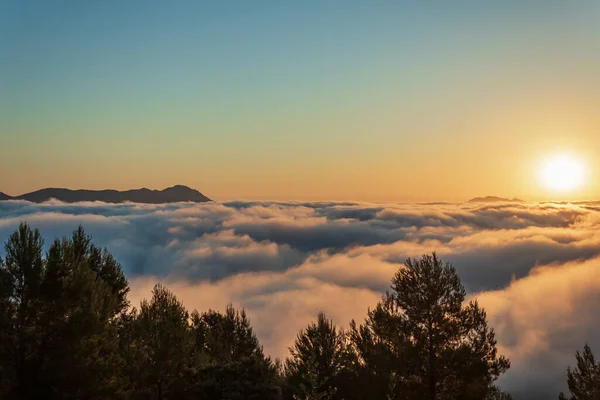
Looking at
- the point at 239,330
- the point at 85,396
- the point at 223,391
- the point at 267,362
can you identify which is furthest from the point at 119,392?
the point at 239,330

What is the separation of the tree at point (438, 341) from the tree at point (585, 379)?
14260 millimetres

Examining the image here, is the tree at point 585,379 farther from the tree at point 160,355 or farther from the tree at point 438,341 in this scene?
the tree at point 160,355

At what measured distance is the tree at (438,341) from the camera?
2808 centimetres

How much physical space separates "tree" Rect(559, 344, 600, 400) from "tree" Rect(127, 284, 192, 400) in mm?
29880

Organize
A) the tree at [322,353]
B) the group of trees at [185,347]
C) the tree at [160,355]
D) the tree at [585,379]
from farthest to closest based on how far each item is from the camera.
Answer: the tree at [585,379]
the tree at [322,353]
the tree at [160,355]
the group of trees at [185,347]

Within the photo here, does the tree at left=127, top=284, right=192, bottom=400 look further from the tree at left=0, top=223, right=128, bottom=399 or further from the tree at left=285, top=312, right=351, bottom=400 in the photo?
the tree at left=285, top=312, right=351, bottom=400

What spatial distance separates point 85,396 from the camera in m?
26.1

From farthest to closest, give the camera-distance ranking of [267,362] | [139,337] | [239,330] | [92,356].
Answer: [239,330] → [139,337] → [267,362] → [92,356]

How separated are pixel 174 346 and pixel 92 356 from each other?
532cm

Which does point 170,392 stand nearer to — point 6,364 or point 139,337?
point 139,337

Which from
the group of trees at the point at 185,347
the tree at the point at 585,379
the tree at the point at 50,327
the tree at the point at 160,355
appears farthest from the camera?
the tree at the point at 585,379

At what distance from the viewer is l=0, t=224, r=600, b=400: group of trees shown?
84.7ft

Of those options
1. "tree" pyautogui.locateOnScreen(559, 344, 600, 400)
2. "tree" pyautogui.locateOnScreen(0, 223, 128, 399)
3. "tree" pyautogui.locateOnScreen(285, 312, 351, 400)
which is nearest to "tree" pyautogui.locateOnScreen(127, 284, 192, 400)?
"tree" pyautogui.locateOnScreen(0, 223, 128, 399)

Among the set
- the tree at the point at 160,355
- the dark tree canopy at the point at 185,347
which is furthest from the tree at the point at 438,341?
the tree at the point at 160,355
